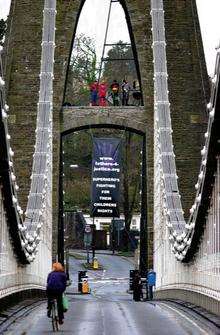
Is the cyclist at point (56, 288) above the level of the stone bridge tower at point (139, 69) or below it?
below

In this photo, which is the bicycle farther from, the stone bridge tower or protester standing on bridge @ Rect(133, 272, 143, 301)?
the stone bridge tower

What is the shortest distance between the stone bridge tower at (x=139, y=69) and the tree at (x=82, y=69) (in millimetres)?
30082

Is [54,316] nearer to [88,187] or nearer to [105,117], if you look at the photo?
[105,117]

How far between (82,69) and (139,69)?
1303 inches

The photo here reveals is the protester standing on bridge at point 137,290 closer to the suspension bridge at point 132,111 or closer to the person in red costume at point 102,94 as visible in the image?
the suspension bridge at point 132,111

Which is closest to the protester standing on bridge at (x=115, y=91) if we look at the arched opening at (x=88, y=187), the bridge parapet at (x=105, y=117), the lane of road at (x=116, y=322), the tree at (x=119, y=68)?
the bridge parapet at (x=105, y=117)

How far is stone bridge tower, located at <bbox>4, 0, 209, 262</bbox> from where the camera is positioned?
48031 millimetres

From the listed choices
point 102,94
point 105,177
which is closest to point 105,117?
point 102,94

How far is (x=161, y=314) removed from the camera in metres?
24.8

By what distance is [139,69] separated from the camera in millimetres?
48688

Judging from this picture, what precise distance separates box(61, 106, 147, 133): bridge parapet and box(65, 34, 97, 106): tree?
3100cm

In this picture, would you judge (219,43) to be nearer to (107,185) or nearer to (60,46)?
(107,185)

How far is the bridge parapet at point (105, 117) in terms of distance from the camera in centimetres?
4797

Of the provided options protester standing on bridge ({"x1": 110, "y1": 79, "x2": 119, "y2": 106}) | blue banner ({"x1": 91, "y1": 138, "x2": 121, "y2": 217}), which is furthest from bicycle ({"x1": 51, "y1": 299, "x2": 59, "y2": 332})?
protester standing on bridge ({"x1": 110, "y1": 79, "x2": 119, "y2": 106})
